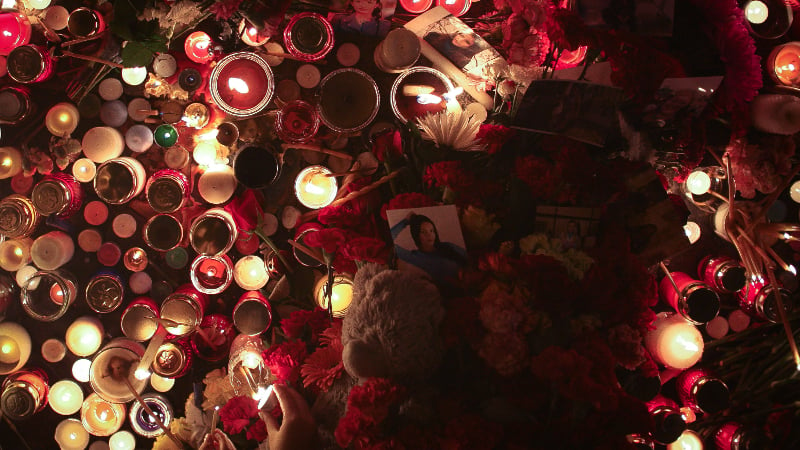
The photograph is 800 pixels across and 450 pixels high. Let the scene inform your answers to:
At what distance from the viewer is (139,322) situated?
153cm

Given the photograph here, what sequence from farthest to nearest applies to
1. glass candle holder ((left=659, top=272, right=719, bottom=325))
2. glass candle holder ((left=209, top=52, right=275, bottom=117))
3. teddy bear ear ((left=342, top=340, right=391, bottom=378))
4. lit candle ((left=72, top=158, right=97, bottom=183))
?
lit candle ((left=72, top=158, right=97, bottom=183)) → glass candle holder ((left=209, top=52, right=275, bottom=117)) → glass candle holder ((left=659, top=272, right=719, bottom=325)) → teddy bear ear ((left=342, top=340, right=391, bottom=378))

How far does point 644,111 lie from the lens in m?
1.16

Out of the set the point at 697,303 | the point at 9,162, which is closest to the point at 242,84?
the point at 9,162

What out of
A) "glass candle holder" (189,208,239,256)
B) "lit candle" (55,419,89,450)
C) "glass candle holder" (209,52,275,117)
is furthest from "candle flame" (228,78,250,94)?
"lit candle" (55,419,89,450)

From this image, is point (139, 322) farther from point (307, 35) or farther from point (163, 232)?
point (307, 35)

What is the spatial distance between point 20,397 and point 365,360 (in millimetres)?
1306

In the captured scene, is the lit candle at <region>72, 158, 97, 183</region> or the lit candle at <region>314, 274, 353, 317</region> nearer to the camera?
the lit candle at <region>314, 274, 353, 317</region>

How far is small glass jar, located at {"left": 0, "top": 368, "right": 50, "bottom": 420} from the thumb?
0.93 meters

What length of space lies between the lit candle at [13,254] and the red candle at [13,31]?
2.00 ft

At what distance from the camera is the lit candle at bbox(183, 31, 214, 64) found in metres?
1.54

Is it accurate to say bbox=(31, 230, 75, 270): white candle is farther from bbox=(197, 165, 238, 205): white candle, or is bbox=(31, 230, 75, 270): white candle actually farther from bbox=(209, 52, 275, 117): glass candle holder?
bbox=(209, 52, 275, 117): glass candle holder

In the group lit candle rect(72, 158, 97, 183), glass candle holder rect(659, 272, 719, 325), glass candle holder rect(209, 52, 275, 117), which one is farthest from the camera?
lit candle rect(72, 158, 97, 183)

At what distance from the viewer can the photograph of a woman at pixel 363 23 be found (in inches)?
61.9

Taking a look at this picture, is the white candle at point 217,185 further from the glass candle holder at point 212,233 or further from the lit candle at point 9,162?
the lit candle at point 9,162
